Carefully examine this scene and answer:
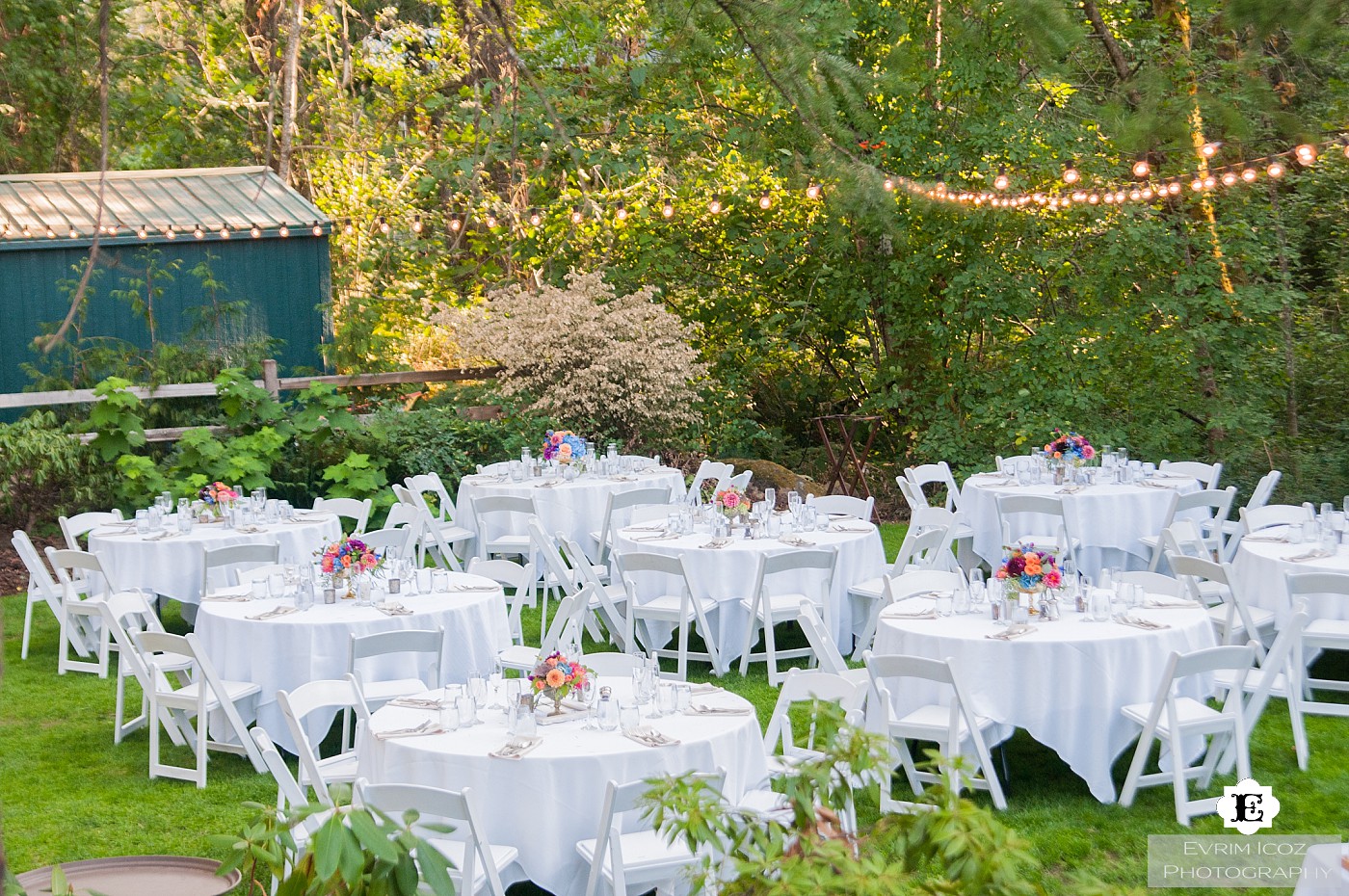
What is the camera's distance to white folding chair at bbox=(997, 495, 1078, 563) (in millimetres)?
9055

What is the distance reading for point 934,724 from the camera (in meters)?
5.38

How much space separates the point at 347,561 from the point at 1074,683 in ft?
12.4

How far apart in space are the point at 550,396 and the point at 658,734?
889 centimetres

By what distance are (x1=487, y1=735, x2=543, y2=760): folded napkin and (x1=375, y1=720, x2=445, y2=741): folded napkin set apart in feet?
1.02

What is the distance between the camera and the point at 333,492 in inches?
480

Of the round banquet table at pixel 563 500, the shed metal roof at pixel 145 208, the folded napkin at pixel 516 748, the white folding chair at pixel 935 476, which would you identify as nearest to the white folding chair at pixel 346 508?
the round banquet table at pixel 563 500

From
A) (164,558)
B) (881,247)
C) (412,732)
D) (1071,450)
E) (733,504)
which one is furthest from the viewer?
(881,247)

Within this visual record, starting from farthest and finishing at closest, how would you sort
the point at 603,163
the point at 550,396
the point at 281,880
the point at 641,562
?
the point at 603,163 → the point at 550,396 → the point at 641,562 → the point at 281,880

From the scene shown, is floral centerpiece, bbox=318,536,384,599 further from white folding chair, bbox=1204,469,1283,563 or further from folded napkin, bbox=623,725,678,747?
white folding chair, bbox=1204,469,1283,563

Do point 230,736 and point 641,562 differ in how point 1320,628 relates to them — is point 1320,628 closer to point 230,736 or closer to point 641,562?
point 641,562

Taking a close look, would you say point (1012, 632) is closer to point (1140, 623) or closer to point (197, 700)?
point (1140, 623)

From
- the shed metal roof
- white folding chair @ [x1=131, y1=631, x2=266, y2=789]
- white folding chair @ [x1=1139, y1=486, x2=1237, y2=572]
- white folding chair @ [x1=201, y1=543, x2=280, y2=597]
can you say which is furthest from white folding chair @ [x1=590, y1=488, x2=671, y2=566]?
the shed metal roof

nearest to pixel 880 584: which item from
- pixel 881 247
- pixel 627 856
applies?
pixel 627 856

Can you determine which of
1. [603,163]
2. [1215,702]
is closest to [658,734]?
[1215,702]
